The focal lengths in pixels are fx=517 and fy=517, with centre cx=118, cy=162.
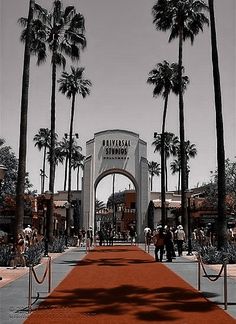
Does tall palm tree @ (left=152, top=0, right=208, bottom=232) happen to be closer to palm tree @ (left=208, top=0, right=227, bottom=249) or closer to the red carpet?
palm tree @ (left=208, top=0, right=227, bottom=249)

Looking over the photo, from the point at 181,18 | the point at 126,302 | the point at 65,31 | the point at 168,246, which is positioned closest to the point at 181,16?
the point at 181,18

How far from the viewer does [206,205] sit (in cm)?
5403

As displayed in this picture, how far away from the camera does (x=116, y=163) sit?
53.6 meters

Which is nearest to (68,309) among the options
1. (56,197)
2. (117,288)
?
(117,288)

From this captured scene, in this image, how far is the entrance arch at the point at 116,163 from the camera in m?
52.5

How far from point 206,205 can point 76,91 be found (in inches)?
704

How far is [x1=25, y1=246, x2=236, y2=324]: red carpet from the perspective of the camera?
951cm

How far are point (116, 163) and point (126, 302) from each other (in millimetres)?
42330

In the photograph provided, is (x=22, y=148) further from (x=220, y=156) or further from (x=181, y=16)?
(x=181, y=16)

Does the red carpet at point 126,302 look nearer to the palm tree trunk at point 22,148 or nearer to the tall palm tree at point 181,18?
A: the palm tree trunk at point 22,148

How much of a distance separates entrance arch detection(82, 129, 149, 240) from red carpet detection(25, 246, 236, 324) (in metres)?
35.1

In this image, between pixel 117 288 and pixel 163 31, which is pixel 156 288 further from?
pixel 163 31

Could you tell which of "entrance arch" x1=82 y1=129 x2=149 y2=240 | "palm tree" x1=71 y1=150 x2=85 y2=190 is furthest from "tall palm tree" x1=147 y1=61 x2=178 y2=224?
"palm tree" x1=71 y1=150 x2=85 y2=190

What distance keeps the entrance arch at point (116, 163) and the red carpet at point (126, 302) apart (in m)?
35.1
